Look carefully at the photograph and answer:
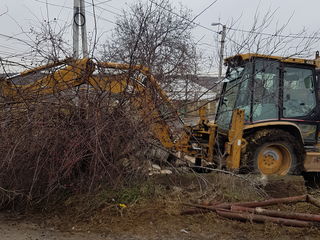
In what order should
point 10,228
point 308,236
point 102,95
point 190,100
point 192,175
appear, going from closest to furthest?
point 308,236 < point 10,228 < point 102,95 < point 192,175 < point 190,100

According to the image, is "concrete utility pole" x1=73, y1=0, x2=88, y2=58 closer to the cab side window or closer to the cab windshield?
the cab windshield

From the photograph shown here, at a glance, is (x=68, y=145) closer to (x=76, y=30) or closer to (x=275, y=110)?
(x=76, y=30)

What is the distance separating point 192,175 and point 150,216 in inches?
52.1

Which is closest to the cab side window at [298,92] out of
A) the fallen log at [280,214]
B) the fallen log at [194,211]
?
the fallen log at [280,214]

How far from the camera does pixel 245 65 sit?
18.9 ft

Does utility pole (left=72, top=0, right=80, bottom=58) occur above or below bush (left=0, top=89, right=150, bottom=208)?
above

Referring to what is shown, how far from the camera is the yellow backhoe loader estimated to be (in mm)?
5109

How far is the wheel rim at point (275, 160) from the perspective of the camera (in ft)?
19.6

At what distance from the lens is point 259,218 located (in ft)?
11.9

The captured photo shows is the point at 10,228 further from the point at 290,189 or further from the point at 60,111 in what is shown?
the point at 290,189

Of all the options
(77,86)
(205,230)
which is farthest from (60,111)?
(205,230)

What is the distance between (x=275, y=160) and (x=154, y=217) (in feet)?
10.5

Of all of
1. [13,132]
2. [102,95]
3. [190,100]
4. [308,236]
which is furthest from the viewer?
[190,100]

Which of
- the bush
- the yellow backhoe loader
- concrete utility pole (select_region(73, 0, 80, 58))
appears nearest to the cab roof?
the yellow backhoe loader
